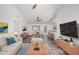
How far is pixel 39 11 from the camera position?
2.81 metres

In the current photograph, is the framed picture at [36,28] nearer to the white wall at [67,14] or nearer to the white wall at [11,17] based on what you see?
the white wall at [11,17]

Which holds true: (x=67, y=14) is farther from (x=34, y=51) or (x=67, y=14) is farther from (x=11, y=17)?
(x=11, y=17)

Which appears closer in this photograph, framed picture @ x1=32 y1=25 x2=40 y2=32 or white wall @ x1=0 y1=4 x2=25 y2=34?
white wall @ x1=0 y1=4 x2=25 y2=34

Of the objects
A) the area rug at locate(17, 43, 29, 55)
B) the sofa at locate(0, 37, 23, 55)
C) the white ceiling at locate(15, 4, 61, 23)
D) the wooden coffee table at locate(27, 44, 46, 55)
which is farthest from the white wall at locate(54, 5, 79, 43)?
the sofa at locate(0, 37, 23, 55)

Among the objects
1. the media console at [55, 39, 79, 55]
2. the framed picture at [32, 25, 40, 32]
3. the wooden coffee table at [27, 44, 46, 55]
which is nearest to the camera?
the media console at [55, 39, 79, 55]

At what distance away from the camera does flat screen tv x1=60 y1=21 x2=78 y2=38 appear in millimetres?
2654

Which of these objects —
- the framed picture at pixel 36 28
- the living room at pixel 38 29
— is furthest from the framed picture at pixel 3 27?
the framed picture at pixel 36 28

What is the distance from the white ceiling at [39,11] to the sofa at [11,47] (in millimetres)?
564

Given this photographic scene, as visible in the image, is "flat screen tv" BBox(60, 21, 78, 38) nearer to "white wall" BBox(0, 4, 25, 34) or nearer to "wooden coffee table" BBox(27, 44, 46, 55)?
"wooden coffee table" BBox(27, 44, 46, 55)

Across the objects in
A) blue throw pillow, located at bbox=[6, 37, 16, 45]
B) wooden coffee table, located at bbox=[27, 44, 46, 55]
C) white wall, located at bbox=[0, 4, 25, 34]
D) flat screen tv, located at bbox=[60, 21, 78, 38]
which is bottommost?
wooden coffee table, located at bbox=[27, 44, 46, 55]

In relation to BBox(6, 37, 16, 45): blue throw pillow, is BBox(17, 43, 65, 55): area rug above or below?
below

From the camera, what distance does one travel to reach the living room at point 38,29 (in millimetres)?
2691

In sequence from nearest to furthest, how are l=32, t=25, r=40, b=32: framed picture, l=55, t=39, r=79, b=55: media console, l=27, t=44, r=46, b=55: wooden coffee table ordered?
l=55, t=39, r=79, b=55: media console
l=27, t=44, r=46, b=55: wooden coffee table
l=32, t=25, r=40, b=32: framed picture
